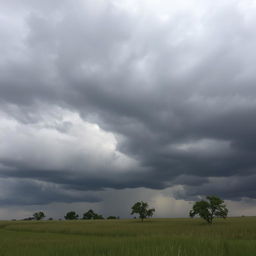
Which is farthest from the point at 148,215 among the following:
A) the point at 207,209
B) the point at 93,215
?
the point at 93,215

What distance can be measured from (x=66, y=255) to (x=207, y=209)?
213 ft

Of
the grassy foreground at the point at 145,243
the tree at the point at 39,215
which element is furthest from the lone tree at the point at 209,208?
the tree at the point at 39,215

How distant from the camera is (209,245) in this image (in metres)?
7.83

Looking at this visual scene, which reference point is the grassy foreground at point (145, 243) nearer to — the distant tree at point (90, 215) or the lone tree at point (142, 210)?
the lone tree at point (142, 210)

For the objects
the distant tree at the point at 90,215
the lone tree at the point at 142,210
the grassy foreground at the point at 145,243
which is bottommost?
the grassy foreground at the point at 145,243

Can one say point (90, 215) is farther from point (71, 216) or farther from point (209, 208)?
point (209, 208)

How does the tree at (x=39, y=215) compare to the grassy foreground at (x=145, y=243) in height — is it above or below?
above

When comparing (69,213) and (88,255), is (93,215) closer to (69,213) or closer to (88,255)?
(69,213)

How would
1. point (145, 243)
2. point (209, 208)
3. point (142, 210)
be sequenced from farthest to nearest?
point (142, 210) < point (209, 208) < point (145, 243)

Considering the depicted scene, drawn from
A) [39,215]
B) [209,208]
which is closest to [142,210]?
[209,208]

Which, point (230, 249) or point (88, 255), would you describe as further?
point (230, 249)

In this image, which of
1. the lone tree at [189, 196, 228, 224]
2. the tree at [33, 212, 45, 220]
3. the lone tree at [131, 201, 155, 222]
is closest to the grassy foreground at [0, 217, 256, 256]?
the lone tree at [189, 196, 228, 224]

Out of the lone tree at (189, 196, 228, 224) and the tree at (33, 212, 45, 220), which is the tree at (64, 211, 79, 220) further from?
the lone tree at (189, 196, 228, 224)

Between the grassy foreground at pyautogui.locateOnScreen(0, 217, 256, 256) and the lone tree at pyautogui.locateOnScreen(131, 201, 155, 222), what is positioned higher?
the lone tree at pyautogui.locateOnScreen(131, 201, 155, 222)
